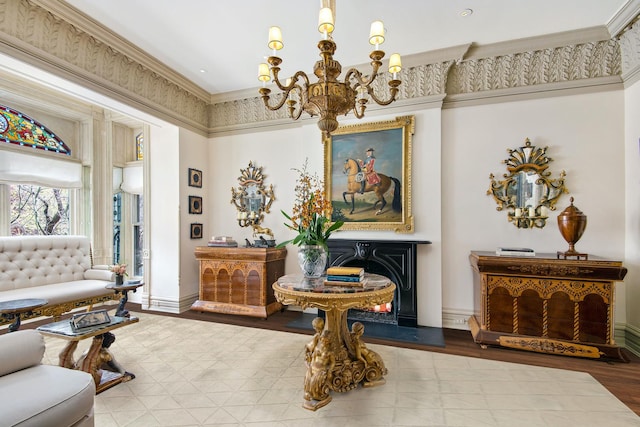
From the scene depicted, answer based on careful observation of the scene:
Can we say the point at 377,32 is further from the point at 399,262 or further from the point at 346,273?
the point at 399,262

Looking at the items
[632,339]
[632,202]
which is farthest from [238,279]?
[632,202]

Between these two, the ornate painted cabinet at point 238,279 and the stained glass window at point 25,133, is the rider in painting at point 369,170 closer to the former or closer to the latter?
the ornate painted cabinet at point 238,279

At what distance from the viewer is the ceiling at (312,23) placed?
10.1 ft

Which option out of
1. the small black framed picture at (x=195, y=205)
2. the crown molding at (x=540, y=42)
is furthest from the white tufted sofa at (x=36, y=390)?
the crown molding at (x=540, y=42)

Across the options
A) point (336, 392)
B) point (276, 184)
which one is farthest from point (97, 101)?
point (336, 392)

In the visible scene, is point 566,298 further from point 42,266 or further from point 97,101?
point 42,266

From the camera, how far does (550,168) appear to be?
370 cm

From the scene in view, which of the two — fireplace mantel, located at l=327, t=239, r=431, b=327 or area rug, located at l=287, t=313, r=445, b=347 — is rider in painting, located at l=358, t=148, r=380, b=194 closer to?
fireplace mantel, located at l=327, t=239, r=431, b=327

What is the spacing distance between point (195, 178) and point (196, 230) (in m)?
0.88

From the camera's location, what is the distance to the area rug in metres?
3.52

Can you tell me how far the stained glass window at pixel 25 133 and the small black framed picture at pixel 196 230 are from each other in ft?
8.92

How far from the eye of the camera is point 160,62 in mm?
4230

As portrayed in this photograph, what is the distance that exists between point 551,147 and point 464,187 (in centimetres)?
107

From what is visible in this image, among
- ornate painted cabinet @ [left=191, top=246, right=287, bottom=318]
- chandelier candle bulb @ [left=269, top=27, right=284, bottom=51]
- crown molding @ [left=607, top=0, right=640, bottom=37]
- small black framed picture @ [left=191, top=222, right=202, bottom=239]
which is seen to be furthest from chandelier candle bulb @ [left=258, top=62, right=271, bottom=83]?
crown molding @ [left=607, top=0, right=640, bottom=37]
